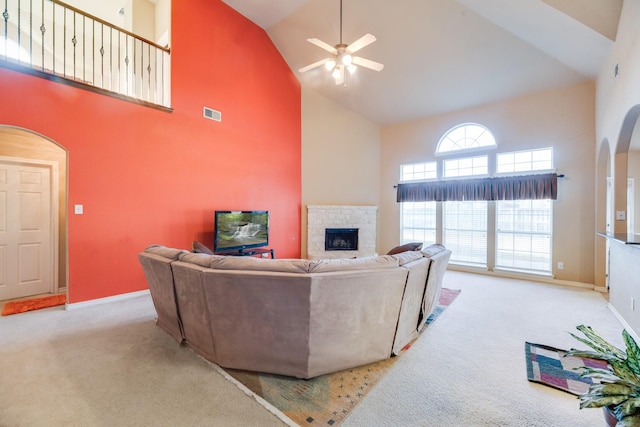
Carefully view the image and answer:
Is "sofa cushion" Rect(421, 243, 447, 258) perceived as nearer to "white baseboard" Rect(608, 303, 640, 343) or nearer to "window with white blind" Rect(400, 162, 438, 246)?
"white baseboard" Rect(608, 303, 640, 343)

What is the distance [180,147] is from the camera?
170 inches

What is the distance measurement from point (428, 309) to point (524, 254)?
348 cm

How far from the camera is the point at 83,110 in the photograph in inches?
135

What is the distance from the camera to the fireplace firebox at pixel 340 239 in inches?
246

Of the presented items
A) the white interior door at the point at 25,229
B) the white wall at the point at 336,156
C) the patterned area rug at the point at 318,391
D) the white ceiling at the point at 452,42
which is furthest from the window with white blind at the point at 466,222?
the white interior door at the point at 25,229

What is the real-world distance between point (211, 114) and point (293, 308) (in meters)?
4.03

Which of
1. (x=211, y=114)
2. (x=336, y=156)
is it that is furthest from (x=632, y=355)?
(x=336, y=156)

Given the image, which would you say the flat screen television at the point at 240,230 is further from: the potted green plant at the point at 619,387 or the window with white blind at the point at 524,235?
the window with white blind at the point at 524,235

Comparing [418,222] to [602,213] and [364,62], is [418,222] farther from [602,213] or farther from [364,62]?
[364,62]

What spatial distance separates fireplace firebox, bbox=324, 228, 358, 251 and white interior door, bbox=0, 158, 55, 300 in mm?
4740

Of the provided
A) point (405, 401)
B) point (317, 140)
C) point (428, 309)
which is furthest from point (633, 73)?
point (317, 140)

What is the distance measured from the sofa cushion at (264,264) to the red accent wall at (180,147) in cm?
262

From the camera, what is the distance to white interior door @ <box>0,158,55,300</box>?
3697mm

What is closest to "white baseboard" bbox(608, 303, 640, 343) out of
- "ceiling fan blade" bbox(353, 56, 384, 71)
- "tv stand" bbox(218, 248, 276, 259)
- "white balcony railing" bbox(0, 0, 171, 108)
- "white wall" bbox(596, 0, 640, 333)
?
"white wall" bbox(596, 0, 640, 333)
